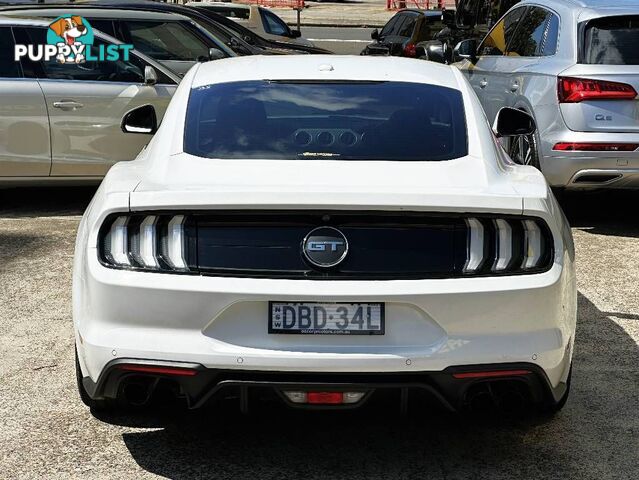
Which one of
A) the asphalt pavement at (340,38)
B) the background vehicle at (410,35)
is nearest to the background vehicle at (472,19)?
the background vehicle at (410,35)

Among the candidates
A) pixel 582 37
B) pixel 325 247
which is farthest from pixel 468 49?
pixel 325 247

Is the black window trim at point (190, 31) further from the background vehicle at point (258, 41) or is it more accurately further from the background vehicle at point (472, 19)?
the background vehicle at point (472, 19)

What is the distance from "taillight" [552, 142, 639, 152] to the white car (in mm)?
4365

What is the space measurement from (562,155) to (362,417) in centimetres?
423

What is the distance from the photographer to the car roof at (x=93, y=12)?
35.3ft

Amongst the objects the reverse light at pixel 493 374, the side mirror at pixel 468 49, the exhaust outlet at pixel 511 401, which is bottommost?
the side mirror at pixel 468 49

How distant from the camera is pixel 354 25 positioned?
38906mm

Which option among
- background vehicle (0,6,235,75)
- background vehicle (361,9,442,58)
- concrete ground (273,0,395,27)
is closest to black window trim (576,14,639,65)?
background vehicle (0,6,235,75)

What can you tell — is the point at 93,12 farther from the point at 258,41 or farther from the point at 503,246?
the point at 503,246

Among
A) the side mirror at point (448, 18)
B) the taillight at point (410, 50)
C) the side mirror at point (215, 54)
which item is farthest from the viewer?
the taillight at point (410, 50)

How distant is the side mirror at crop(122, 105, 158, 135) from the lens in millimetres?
6172

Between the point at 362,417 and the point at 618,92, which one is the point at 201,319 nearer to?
the point at 362,417

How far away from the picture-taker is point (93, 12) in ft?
36.8

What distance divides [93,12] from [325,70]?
20.5 feet
